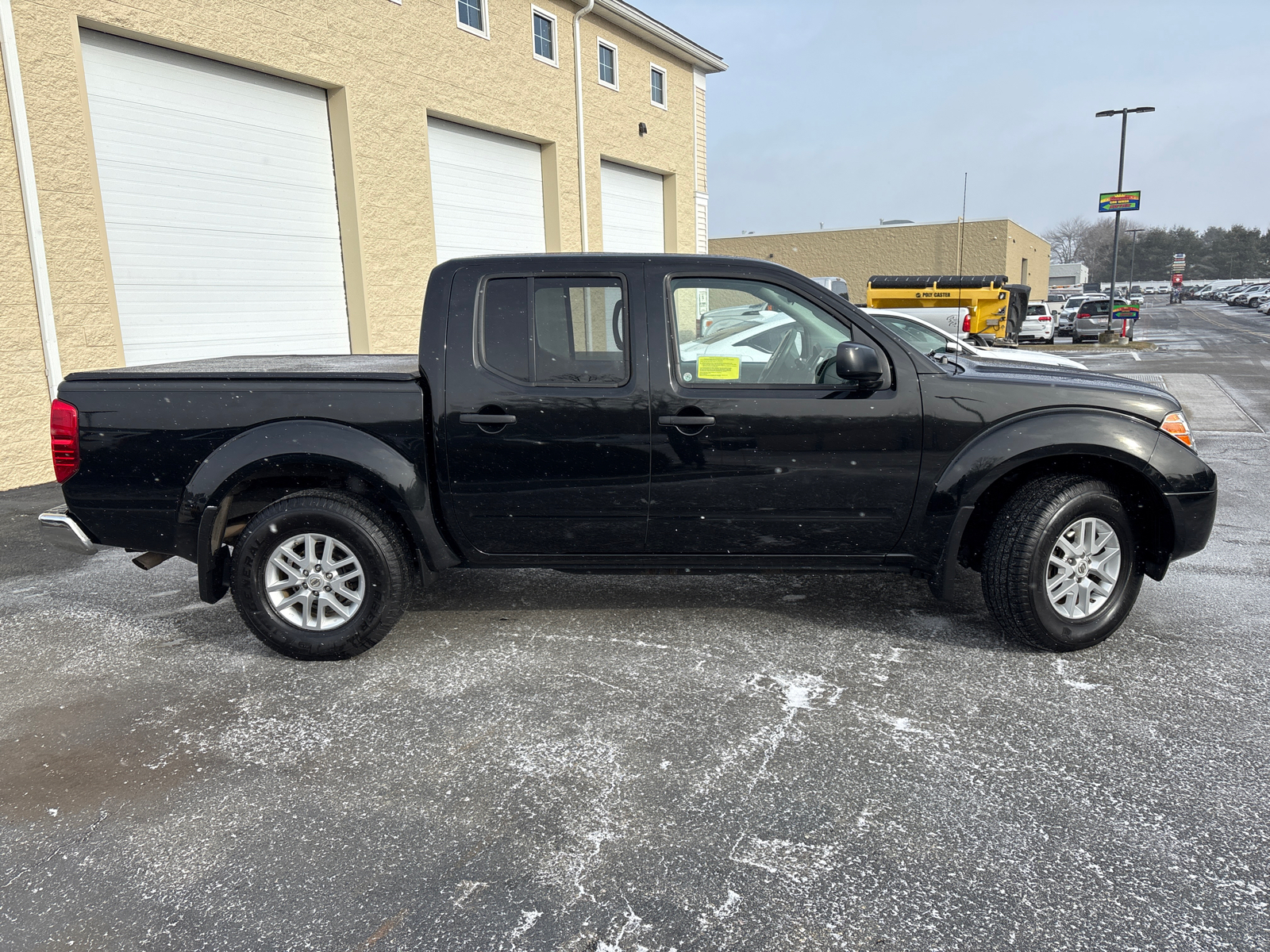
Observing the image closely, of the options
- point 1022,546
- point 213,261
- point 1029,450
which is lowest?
point 1022,546

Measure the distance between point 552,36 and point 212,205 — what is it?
25.0ft

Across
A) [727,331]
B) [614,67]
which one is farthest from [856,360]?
[614,67]

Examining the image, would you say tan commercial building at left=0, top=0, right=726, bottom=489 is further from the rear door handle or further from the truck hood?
the truck hood

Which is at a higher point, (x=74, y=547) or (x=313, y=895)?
(x=74, y=547)

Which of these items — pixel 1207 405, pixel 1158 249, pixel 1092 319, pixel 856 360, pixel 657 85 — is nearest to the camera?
pixel 856 360

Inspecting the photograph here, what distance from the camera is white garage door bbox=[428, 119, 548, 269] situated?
13.2m

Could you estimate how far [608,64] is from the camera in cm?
1691

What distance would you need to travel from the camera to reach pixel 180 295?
968cm

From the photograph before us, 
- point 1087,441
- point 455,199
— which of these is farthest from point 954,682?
point 455,199

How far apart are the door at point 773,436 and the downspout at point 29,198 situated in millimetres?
6231

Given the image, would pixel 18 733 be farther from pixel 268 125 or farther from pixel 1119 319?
pixel 1119 319

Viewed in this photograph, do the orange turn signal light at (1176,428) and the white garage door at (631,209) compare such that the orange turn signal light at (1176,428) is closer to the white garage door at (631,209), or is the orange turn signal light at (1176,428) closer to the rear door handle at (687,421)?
the rear door handle at (687,421)

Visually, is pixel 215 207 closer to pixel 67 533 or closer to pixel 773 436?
pixel 67 533

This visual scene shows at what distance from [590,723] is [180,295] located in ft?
27.7
